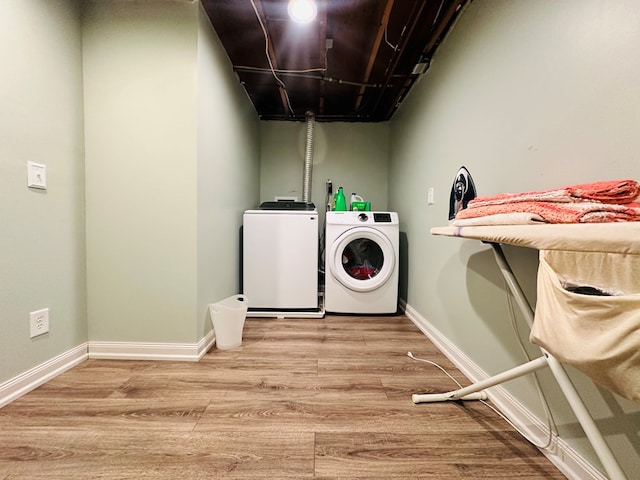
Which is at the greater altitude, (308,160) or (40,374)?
(308,160)

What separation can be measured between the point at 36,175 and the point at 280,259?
4.77 ft

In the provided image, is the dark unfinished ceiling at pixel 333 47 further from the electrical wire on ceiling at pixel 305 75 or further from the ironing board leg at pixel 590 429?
the ironing board leg at pixel 590 429

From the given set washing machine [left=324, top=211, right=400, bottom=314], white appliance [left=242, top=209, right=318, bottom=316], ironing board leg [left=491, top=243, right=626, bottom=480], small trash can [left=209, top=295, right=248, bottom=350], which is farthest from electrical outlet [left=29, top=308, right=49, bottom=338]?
ironing board leg [left=491, top=243, right=626, bottom=480]

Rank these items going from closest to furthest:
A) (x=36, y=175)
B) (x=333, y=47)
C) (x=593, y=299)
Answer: (x=593, y=299) < (x=36, y=175) < (x=333, y=47)

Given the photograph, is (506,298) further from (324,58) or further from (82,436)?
(324,58)

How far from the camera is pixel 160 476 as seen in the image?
75 cm

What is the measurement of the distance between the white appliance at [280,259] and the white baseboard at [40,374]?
1050mm

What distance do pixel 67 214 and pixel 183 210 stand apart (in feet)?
1.76

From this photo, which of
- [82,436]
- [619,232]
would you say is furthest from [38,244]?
[619,232]

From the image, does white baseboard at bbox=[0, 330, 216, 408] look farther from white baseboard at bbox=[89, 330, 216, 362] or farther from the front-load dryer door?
the front-load dryer door

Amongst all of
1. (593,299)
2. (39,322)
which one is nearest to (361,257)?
(593,299)

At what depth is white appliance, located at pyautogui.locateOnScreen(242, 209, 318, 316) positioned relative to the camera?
2.12 m

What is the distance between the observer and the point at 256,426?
3.08 feet

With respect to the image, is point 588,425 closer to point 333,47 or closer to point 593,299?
point 593,299
